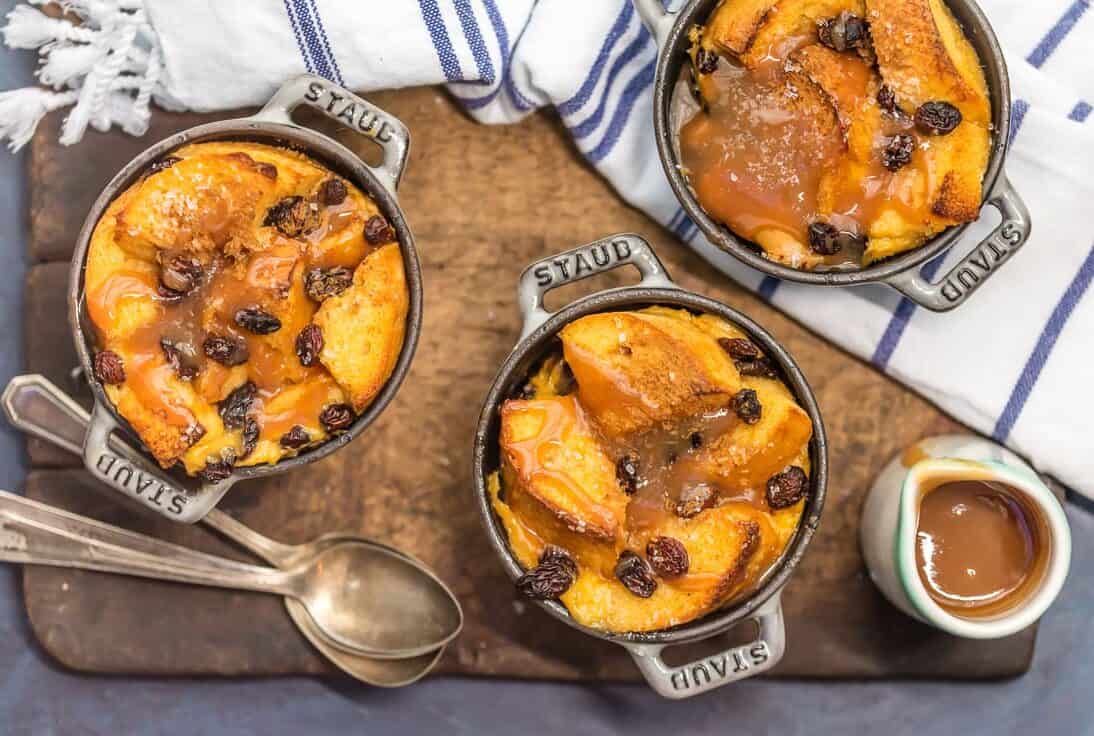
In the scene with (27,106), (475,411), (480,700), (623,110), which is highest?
(623,110)

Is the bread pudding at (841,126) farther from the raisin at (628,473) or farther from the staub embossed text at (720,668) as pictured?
the staub embossed text at (720,668)

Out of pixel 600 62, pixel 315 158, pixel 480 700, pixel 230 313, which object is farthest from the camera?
pixel 480 700

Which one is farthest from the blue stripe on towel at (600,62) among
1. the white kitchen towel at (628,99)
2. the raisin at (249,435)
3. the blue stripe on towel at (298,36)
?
the raisin at (249,435)

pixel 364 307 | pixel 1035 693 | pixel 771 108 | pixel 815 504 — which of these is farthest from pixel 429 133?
pixel 1035 693

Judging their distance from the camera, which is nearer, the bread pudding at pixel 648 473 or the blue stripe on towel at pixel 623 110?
the bread pudding at pixel 648 473

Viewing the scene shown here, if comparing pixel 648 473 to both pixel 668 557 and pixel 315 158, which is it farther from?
pixel 315 158

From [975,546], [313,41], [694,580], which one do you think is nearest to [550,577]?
[694,580]

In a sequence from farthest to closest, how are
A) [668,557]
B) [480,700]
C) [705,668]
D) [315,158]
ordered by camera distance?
[480,700]
[315,158]
[705,668]
[668,557]
